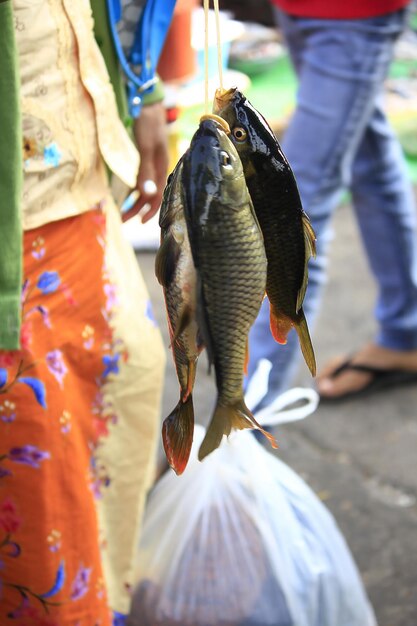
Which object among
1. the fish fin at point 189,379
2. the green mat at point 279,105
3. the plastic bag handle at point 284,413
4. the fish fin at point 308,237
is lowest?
the green mat at point 279,105

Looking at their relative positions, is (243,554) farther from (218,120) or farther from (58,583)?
(218,120)

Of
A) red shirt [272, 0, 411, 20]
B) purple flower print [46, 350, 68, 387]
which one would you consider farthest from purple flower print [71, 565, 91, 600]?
red shirt [272, 0, 411, 20]

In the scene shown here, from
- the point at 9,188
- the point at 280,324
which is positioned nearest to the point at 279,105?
the point at 9,188

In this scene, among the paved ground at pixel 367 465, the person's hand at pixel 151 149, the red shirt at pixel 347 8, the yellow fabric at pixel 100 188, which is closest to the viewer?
the yellow fabric at pixel 100 188

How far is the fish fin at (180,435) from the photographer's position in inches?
43.5

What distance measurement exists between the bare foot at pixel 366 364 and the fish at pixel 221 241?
2191 millimetres

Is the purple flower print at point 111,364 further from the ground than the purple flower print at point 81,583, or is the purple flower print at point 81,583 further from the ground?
the purple flower print at point 111,364

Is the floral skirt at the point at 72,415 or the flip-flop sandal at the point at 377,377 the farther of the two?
the flip-flop sandal at the point at 377,377

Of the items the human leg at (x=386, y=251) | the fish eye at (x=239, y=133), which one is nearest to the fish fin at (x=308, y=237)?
the fish eye at (x=239, y=133)

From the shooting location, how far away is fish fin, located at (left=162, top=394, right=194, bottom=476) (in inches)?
43.5

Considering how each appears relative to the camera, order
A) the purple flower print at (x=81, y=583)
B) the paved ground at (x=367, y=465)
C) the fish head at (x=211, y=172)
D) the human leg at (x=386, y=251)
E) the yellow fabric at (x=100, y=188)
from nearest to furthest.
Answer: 1. the fish head at (x=211, y=172)
2. the yellow fabric at (x=100, y=188)
3. the purple flower print at (x=81, y=583)
4. the paved ground at (x=367, y=465)
5. the human leg at (x=386, y=251)

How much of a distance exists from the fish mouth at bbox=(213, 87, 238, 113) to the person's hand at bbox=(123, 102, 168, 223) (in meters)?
0.78

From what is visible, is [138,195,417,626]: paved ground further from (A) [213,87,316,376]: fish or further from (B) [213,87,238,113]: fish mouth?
(B) [213,87,238,113]: fish mouth

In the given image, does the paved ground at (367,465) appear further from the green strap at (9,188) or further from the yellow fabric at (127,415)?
the green strap at (9,188)
